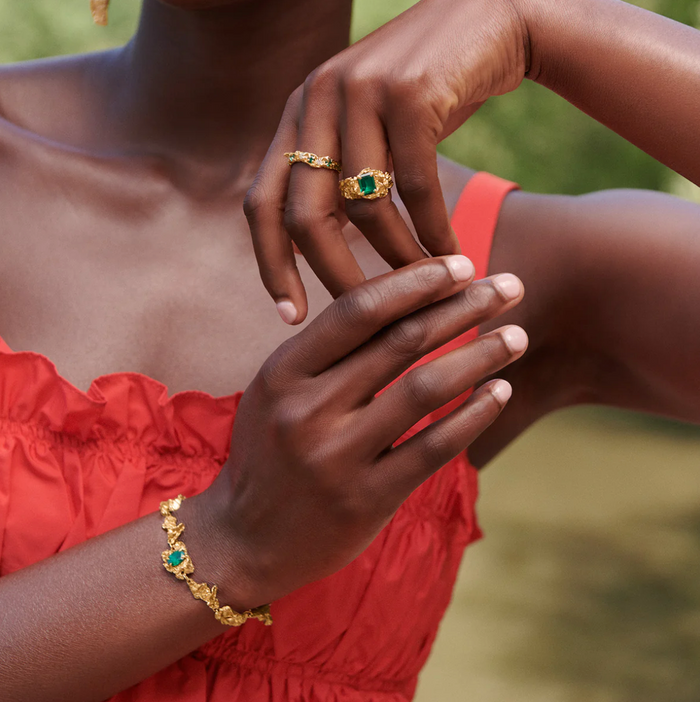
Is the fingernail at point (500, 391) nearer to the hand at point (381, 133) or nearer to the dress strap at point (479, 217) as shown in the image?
the hand at point (381, 133)

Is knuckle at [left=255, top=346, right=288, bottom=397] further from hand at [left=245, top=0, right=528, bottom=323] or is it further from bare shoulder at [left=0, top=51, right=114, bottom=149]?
bare shoulder at [left=0, top=51, right=114, bottom=149]

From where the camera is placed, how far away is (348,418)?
17.9 inches

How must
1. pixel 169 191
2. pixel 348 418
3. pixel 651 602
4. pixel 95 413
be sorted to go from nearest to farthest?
pixel 348 418
pixel 95 413
pixel 169 191
pixel 651 602

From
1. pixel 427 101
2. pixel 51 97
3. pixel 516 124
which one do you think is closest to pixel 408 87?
pixel 427 101

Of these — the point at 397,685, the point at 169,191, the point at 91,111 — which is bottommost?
the point at 397,685

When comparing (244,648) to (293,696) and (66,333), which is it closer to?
(293,696)

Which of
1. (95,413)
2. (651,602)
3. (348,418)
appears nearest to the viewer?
(348,418)

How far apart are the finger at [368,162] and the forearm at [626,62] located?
0.37 ft

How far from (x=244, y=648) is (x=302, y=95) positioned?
1.18 ft

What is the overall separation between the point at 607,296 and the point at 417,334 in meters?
0.28

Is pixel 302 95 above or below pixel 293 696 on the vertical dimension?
above

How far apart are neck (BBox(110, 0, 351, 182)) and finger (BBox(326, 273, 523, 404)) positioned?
32cm

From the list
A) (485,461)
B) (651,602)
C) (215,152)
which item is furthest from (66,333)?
(651,602)

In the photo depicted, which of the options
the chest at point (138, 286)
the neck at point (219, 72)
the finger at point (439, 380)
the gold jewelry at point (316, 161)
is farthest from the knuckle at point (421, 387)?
the neck at point (219, 72)
